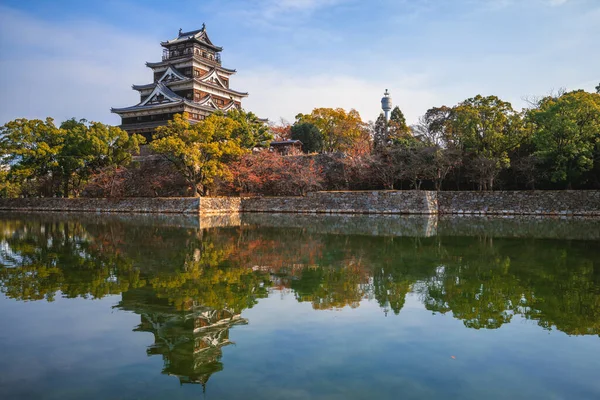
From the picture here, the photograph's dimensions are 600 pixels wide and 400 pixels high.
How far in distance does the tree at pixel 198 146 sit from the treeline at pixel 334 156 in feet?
0.20

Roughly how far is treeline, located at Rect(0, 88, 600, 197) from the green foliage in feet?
0.23

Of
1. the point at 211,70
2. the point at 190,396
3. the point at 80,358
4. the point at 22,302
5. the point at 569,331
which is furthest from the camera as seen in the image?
the point at 211,70

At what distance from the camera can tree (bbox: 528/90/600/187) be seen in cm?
2173

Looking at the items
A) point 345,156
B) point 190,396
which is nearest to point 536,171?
point 345,156

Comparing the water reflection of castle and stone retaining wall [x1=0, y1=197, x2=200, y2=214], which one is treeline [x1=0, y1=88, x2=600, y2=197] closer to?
stone retaining wall [x1=0, y1=197, x2=200, y2=214]

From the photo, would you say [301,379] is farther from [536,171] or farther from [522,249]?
[536,171]

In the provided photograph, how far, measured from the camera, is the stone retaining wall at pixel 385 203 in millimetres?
22953

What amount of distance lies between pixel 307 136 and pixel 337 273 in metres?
29.6

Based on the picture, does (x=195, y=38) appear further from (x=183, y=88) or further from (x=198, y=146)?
(x=198, y=146)

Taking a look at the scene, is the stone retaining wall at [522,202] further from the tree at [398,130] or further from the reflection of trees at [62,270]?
the reflection of trees at [62,270]

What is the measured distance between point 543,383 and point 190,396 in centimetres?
273

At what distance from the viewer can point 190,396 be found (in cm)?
340

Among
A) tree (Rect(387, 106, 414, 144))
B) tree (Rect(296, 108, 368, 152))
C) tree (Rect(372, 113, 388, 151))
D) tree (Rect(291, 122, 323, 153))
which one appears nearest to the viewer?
tree (Rect(387, 106, 414, 144))

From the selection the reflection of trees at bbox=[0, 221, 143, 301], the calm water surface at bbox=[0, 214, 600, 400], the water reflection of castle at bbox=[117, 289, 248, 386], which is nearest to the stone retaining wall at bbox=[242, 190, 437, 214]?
the calm water surface at bbox=[0, 214, 600, 400]
